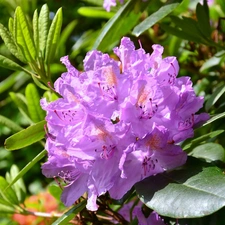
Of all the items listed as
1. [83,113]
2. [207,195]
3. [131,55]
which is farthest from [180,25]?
[207,195]

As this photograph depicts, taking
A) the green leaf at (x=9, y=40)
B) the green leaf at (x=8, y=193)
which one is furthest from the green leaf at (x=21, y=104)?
the green leaf at (x=9, y=40)

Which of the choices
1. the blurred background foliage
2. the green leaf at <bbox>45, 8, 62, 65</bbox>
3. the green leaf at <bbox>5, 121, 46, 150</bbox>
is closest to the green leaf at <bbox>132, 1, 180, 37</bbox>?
the blurred background foliage

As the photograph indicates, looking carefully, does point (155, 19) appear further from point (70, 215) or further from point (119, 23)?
point (70, 215)

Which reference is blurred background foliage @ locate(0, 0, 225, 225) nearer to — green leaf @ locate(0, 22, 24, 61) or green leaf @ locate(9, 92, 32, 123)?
green leaf @ locate(9, 92, 32, 123)

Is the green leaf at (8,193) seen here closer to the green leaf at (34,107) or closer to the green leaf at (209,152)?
the green leaf at (34,107)

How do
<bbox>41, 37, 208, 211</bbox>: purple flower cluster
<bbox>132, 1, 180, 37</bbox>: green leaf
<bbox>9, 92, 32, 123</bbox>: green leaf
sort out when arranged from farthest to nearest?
<bbox>9, 92, 32, 123</bbox>: green leaf, <bbox>132, 1, 180, 37</bbox>: green leaf, <bbox>41, 37, 208, 211</bbox>: purple flower cluster

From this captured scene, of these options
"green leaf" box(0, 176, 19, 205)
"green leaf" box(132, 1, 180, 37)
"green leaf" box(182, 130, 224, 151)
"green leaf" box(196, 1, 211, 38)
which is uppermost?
"green leaf" box(132, 1, 180, 37)

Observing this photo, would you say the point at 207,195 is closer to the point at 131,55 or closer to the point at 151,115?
the point at 151,115
